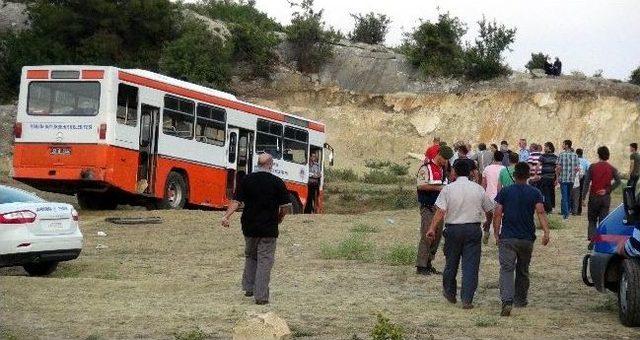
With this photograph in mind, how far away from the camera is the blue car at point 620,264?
41.5 ft

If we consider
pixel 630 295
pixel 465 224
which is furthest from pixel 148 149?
pixel 630 295

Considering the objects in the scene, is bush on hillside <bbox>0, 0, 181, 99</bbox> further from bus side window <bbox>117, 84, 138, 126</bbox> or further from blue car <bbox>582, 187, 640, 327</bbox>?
blue car <bbox>582, 187, 640, 327</bbox>

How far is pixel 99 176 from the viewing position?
26.3 meters

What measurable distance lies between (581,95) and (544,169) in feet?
83.0

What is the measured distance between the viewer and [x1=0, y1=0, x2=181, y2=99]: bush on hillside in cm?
4975

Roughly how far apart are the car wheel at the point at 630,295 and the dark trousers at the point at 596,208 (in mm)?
8043

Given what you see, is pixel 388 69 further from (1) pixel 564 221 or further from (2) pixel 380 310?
(2) pixel 380 310

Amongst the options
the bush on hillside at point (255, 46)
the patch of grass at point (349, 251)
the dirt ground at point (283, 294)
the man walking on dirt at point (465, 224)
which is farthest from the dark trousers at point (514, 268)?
the bush on hillside at point (255, 46)

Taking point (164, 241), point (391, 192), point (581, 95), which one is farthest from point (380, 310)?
point (581, 95)

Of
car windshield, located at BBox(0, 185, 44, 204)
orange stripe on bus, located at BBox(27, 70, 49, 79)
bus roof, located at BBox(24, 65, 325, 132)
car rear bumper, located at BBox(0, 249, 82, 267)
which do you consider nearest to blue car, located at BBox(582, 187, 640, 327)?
car rear bumper, located at BBox(0, 249, 82, 267)

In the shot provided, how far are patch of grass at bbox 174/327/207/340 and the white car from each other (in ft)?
18.5

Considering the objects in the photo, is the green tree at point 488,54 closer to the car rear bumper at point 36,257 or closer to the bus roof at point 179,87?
the bus roof at point 179,87

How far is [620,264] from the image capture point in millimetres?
13523

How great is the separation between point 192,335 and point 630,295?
4.42m
